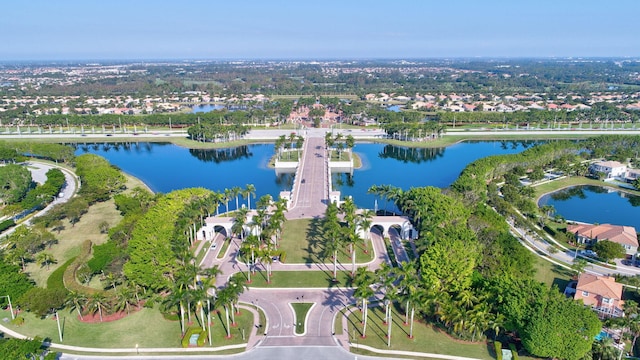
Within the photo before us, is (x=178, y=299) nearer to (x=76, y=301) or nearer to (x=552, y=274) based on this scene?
(x=76, y=301)

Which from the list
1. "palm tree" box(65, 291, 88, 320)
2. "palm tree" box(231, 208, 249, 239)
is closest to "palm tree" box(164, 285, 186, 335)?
"palm tree" box(65, 291, 88, 320)

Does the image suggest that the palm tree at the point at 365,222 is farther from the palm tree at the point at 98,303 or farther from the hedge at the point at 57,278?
the hedge at the point at 57,278

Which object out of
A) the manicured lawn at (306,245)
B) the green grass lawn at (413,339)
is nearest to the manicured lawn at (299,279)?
the manicured lawn at (306,245)

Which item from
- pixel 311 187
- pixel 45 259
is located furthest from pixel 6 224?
pixel 311 187

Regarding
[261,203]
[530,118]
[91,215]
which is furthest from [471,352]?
[530,118]

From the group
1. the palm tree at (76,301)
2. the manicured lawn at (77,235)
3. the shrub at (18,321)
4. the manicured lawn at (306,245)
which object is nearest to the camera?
the palm tree at (76,301)
